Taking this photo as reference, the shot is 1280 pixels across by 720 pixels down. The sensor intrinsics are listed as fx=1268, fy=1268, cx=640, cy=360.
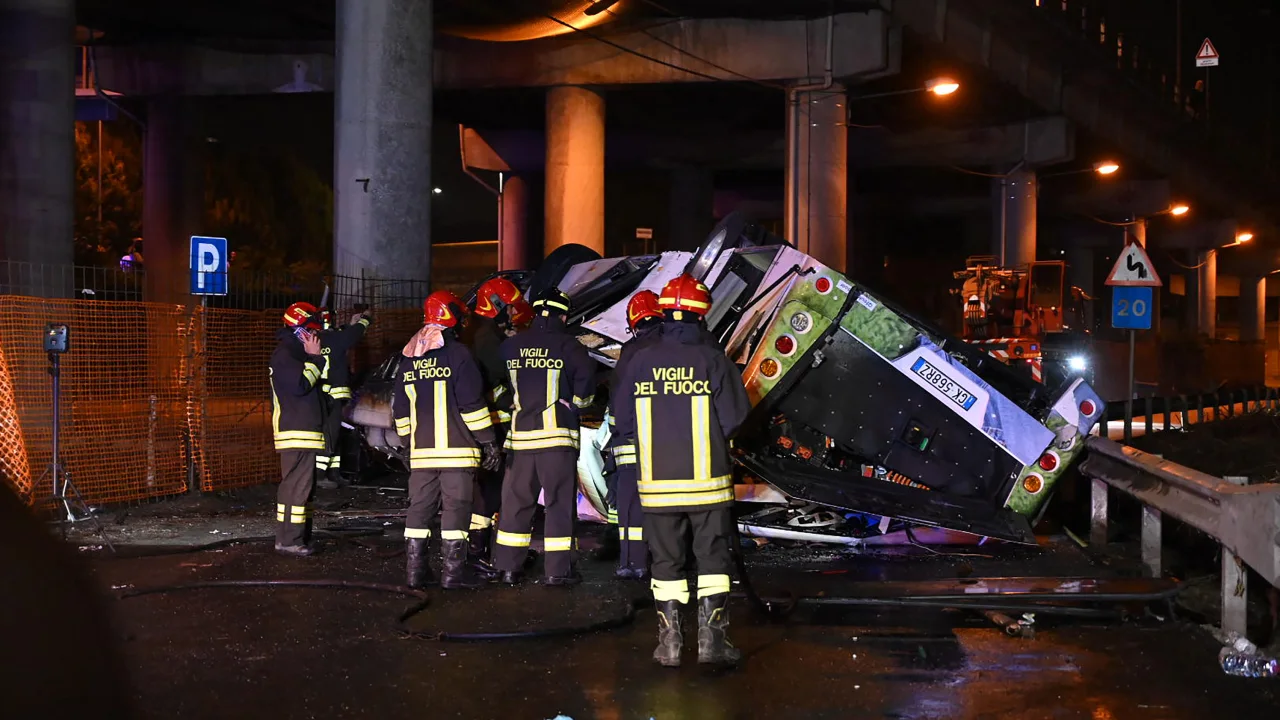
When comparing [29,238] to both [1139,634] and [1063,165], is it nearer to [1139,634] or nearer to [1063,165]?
[1139,634]

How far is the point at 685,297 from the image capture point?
20.1ft

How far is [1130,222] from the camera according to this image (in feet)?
137

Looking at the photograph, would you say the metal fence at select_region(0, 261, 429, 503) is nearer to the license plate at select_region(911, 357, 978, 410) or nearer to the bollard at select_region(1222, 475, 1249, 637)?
the license plate at select_region(911, 357, 978, 410)

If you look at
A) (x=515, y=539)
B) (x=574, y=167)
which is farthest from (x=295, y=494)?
(x=574, y=167)

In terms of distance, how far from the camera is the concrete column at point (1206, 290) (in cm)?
5238

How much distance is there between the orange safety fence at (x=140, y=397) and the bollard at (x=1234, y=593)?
8.42m

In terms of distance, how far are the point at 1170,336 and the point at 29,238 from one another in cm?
3497

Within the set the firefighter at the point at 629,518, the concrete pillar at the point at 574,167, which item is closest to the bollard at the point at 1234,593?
the firefighter at the point at 629,518

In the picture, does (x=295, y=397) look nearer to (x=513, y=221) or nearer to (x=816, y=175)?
(x=816, y=175)

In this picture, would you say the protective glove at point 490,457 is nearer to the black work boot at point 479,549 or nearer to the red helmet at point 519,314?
the black work boot at point 479,549

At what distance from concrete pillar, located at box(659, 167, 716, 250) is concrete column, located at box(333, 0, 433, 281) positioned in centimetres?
1835

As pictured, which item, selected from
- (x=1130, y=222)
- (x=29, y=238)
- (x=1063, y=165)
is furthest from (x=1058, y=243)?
(x=29, y=238)

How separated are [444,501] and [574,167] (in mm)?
18589

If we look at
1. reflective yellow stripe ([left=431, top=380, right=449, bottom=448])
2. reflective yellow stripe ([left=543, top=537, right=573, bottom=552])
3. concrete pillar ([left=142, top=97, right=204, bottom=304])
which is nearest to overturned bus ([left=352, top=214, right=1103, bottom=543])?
reflective yellow stripe ([left=543, top=537, right=573, bottom=552])
